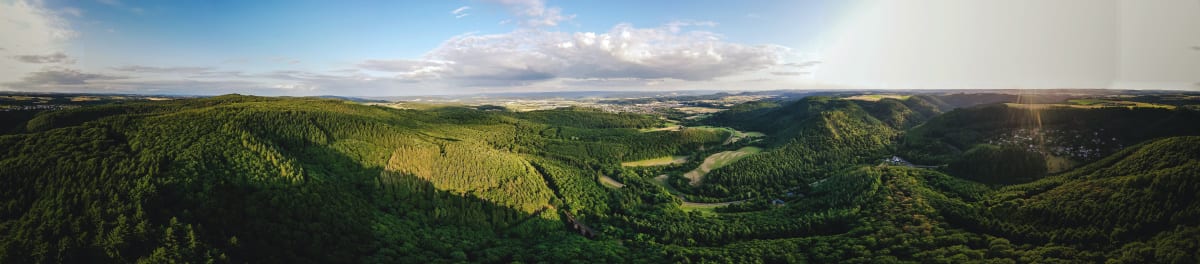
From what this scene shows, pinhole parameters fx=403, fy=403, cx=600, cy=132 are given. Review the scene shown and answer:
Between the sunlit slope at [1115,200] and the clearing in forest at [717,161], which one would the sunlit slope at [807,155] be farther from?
the sunlit slope at [1115,200]

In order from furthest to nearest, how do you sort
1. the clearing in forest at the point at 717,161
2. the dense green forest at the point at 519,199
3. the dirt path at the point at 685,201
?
1. the clearing in forest at the point at 717,161
2. the dirt path at the point at 685,201
3. the dense green forest at the point at 519,199

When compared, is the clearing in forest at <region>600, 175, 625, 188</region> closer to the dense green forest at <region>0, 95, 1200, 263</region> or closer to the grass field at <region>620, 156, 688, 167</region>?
the dense green forest at <region>0, 95, 1200, 263</region>

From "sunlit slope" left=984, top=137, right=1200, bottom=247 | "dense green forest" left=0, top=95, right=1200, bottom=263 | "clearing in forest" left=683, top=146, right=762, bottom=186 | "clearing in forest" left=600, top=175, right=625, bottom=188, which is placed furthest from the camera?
"clearing in forest" left=683, top=146, right=762, bottom=186

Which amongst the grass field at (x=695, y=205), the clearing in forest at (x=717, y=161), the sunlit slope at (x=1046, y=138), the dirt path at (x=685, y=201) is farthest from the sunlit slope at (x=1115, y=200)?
the clearing in forest at (x=717, y=161)

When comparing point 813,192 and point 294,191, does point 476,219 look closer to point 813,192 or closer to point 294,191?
point 294,191

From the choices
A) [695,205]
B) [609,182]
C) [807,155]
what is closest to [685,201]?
[695,205]

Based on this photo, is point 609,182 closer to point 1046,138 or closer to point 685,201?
point 685,201

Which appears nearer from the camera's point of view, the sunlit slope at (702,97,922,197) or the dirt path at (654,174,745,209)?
the dirt path at (654,174,745,209)

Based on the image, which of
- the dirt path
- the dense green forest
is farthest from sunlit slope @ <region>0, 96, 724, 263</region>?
the dirt path
